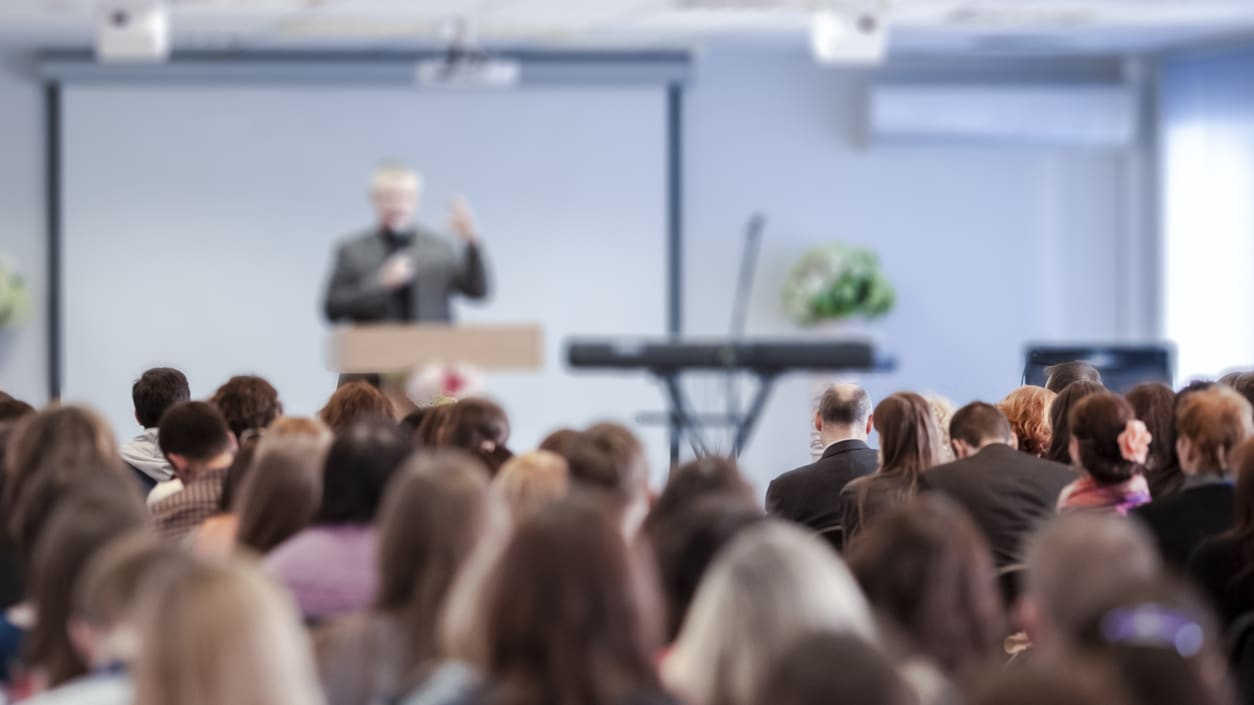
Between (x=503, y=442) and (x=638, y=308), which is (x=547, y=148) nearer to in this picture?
(x=638, y=308)

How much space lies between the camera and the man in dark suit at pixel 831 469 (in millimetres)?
4730

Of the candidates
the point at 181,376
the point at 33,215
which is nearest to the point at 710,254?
the point at 33,215

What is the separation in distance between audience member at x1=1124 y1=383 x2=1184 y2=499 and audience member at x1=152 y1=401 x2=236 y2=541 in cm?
225

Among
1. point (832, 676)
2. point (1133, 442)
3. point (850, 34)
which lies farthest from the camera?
point (850, 34)

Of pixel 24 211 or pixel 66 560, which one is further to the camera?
pixel 24 211

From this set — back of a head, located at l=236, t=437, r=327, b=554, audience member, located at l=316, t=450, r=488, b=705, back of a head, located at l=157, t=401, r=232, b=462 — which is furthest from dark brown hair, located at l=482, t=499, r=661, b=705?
back of a head, located at l=157, t=401, r=232, b=462

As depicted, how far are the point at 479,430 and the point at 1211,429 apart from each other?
5.56 ft

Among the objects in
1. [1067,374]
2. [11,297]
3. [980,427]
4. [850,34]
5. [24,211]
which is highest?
[850,34]

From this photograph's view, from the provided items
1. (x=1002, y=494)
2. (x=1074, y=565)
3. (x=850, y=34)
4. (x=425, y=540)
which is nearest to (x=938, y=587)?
(x=1074, y=565)

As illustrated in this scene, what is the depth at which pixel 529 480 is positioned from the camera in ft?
11.0

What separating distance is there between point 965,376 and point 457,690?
835 centimetres

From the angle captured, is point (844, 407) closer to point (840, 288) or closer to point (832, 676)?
point (832, 676)

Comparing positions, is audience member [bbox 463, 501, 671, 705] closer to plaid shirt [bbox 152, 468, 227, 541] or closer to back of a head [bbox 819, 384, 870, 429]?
plaid shirt [bbox 152, 468, 227, 541]

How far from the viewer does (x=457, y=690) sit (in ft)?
7.47
